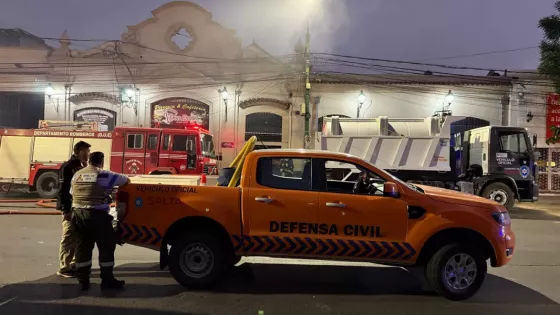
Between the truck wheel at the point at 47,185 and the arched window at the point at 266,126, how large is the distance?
946 centimetres

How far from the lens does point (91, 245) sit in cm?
553

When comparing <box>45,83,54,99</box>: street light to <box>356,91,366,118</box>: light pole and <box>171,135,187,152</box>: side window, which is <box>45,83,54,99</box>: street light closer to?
<box>171,135,187,152</box>: side window

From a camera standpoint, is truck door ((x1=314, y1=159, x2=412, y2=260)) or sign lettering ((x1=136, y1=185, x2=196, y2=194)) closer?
truck door ((x1=314, y1=159, x2=412, y2=260))

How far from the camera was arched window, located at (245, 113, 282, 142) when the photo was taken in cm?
2177

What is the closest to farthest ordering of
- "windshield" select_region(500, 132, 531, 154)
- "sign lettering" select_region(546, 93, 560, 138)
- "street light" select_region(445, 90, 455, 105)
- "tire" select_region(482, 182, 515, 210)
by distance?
"windshield" select_region(500, 132, 531, 154) → "tire" select_region(482, 182, 515, 210) → "street light" select_region(445, 90, 455, 105) → "sign lettering" select_region(546, 93, 560, 138)

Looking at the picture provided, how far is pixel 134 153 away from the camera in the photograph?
14.4 m

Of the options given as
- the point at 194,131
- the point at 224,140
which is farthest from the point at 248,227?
the point at 224,140

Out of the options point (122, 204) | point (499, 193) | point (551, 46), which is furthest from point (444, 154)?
point (122, 204)

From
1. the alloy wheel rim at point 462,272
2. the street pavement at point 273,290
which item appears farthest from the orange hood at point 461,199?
the street pavement at point 273,290

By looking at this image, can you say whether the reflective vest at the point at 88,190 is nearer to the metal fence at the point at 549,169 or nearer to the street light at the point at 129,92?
the street light at the point at 129,92

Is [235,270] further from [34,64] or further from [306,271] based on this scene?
[34,64]

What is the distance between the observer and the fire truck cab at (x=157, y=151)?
14219 mm

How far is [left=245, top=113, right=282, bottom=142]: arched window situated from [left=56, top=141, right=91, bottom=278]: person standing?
625 inches

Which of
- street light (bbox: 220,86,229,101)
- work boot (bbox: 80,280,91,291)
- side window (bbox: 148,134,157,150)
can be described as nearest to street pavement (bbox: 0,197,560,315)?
work boot (bbox: 80,280,91,291)
